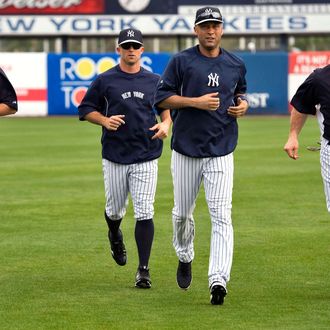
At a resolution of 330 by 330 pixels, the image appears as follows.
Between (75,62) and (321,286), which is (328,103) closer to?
(321,286)

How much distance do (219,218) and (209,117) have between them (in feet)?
2.49

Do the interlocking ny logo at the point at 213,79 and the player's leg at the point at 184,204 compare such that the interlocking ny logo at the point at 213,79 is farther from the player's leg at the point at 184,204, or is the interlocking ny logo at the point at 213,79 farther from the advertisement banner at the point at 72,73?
the advertisement banner at the point at 72,73

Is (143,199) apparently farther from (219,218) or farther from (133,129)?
(219,218)

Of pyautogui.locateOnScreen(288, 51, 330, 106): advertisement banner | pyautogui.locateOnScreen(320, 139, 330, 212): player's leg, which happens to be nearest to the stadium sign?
pyautogui.locateOnScreen(288, 51, 330, 106): advertisement banner

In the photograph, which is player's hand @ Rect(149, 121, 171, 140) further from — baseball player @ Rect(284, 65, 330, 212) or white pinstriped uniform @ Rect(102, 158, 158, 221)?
baseball player @ Rect(284, 65, 330, 212)

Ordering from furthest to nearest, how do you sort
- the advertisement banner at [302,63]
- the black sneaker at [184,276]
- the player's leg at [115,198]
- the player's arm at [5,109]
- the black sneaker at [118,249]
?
the advertisement banner at [302,63], the black sneaker at [118,249], the player's leg at [115,198], the black sneaker at [184,276], the player's arm at [5,109]

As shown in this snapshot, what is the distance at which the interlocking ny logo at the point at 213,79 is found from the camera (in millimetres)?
8844

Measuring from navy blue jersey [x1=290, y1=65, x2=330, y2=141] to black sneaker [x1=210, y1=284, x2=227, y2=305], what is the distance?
133 centimetres

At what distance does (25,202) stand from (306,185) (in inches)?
168

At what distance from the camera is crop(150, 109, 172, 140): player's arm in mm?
9547

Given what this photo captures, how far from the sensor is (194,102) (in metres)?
8.71

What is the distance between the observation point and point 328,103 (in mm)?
8641

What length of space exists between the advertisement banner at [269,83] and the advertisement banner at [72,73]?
9.79 ft

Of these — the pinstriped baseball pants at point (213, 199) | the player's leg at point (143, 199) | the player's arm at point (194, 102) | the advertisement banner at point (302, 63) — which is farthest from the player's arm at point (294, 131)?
the advertisement banner at point (302, 63)
